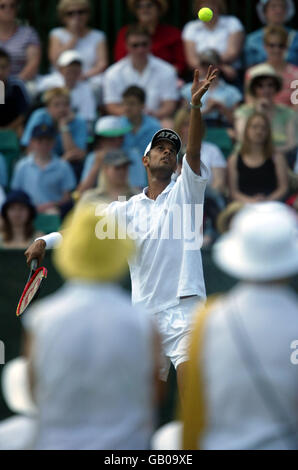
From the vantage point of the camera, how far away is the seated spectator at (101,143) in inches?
375

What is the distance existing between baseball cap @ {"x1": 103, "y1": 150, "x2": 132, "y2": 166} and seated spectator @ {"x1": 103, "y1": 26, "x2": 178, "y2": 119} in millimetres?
1087

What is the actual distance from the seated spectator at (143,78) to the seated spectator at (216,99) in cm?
21

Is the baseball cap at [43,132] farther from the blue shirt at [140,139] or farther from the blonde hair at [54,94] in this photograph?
the blue shirt at [140,139]

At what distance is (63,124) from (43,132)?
1.23 ft

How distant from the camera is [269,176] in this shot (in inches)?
358

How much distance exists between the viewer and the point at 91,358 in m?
3.39

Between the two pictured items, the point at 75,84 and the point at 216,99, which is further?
the point at 75,84

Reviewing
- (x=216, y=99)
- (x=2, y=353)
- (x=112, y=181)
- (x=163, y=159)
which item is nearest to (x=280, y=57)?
(x=216, y=99)

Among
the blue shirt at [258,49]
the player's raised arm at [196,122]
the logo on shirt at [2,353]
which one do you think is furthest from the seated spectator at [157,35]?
the player's raised arm at [196,122]

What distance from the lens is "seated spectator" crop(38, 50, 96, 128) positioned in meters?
10.3

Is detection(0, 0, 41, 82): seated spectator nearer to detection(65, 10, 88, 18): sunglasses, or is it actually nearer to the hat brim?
detection(65, 10, 88, 18): sunglasses

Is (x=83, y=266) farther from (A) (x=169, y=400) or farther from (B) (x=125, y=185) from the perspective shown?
(B) (x=125, y=185)

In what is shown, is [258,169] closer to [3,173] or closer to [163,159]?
[3,173]

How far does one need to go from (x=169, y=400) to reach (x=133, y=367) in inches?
181
